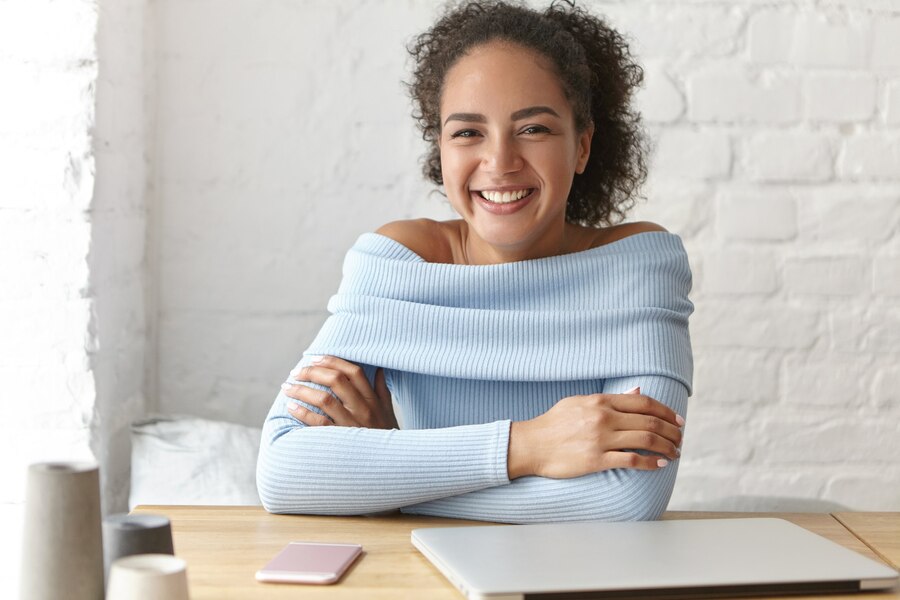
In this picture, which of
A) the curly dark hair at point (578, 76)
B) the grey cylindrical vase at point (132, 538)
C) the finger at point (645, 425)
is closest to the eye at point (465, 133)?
the curly dark hair at point (578, 76)

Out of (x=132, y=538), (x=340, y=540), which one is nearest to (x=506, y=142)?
(x=340, y=540)

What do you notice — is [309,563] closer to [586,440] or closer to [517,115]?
[586,440]

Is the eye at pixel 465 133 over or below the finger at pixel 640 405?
over

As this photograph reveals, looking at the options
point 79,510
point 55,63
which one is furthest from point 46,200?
point 79,510

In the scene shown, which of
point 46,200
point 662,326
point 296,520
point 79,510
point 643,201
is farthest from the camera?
point 643,201

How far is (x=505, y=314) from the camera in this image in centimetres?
Answer: 150

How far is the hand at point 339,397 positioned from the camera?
4.63 feet

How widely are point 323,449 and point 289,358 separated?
2.63ft

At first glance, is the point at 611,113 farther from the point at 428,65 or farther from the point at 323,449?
the point at 323,449

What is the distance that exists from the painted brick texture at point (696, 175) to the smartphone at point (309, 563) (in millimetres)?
1078

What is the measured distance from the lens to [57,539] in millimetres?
814

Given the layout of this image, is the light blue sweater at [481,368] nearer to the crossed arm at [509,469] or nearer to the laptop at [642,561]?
the crossed arm at [509,469]

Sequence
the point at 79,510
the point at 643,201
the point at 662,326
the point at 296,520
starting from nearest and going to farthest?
the point at 79,510, the point at 296,520, the point at 662,326, the point at 643,201

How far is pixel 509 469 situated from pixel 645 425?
0.17 meters
